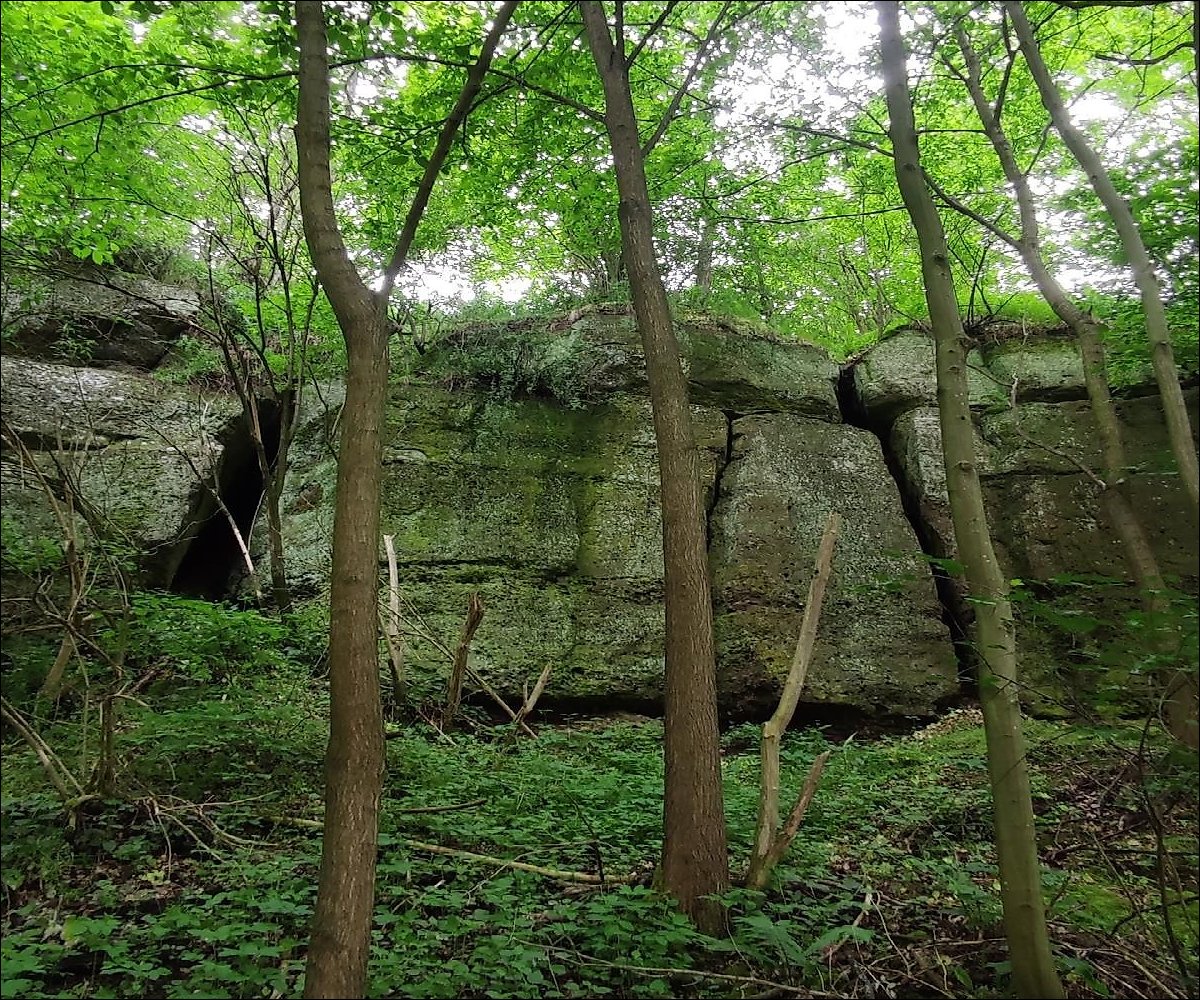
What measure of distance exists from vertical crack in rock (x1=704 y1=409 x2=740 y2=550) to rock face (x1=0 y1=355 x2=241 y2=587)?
5.75 meters

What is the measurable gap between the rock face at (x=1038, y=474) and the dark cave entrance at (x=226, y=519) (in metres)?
8.20

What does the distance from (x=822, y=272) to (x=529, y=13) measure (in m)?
8.20

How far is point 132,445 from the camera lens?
27.5 ft

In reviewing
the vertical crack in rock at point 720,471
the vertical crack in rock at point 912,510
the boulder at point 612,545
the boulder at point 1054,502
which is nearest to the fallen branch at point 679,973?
the boulder at point 612,545

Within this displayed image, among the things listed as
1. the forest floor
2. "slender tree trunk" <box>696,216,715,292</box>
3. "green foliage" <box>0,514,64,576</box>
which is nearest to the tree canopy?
"slender tree trunk" <box>696,216,715,292</box>

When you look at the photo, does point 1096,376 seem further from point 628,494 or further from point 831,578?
point 628,494

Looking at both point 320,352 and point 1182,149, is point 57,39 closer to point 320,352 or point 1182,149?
point 320,352

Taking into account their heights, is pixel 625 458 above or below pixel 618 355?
below

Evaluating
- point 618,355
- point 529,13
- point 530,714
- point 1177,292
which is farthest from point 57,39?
point 1177,292

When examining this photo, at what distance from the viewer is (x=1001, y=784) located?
3.05 metres

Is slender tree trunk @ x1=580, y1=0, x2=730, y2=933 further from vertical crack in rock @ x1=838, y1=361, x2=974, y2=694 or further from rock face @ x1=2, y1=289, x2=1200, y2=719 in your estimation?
vertical crack in rock @ x1=838, y1=361, x2=974, y2=694

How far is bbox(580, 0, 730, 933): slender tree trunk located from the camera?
3.71 metres

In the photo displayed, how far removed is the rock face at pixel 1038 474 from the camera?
7.84 metres

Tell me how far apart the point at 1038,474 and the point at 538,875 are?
25.8 ft
